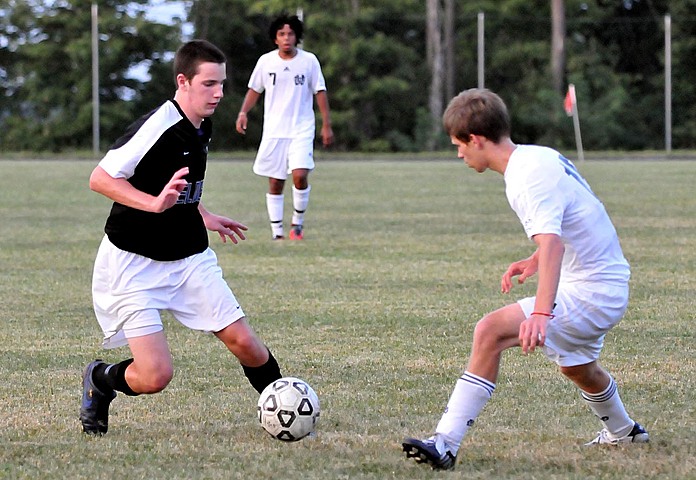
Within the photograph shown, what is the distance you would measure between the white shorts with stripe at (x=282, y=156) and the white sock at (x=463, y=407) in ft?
26.6

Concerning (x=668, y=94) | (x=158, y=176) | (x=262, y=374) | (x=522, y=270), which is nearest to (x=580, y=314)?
(x=522, y=270)

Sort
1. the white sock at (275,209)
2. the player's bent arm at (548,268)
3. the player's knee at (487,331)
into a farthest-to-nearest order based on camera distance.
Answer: the white sock at (275,209)
the player's knee at (487,331)
the player's bent arm at (548,268)

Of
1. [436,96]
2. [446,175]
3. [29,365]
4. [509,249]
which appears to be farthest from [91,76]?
[29,365]

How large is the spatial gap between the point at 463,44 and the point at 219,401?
41.0 meters

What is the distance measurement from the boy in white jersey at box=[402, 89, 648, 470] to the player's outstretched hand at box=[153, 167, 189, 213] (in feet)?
3.10

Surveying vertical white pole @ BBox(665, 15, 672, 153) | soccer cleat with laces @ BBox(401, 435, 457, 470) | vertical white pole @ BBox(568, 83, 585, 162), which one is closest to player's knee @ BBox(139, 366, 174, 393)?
soccer cleat with laces @ BBox(401, 435, 457, 470)

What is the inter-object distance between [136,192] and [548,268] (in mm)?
1541

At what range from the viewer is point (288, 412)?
465 cm

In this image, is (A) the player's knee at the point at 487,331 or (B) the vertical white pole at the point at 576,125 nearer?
(A) the player's knee at the point at 487,331

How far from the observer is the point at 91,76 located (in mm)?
41500

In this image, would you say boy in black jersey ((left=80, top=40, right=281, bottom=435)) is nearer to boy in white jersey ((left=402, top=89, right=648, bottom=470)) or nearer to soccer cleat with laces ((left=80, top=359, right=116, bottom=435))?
soccer cleat with laces ((left=80, top=359, right=116, bottom=435))

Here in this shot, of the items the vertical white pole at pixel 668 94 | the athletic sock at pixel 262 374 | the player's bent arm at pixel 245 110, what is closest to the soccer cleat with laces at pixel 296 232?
the player's bent arm at pixel 245 110

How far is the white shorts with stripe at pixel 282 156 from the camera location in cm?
1231

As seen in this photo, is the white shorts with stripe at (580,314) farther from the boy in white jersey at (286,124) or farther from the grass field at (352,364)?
the boy in white jersey at (286,124)
